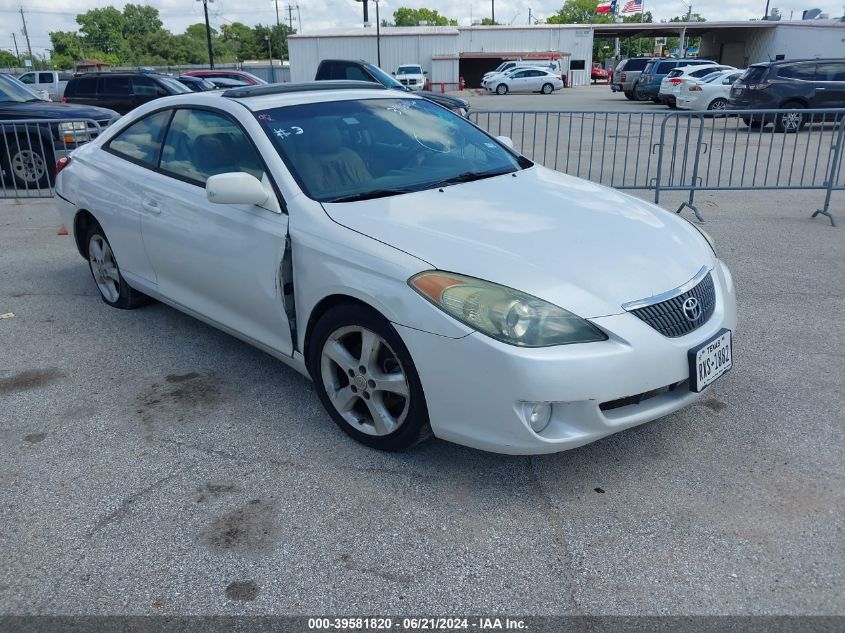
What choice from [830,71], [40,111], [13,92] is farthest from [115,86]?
[830,71]

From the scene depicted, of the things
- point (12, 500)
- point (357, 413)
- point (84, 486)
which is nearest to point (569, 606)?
point (357, 413)

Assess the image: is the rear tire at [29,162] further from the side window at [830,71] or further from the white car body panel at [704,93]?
the white car body panel at [704,93]

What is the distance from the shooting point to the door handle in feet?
14.2

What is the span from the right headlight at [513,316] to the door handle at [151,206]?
2.24 m

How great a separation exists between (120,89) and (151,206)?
13.5 m

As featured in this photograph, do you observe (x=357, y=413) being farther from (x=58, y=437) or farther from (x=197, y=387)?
(x=58, y=437)

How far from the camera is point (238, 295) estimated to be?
3.88m

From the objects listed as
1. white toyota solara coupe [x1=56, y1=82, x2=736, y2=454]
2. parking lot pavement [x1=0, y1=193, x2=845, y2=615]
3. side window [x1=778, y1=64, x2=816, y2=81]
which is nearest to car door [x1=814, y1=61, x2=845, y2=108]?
side window [x1=778, y1=64, x2=816, y2=81]

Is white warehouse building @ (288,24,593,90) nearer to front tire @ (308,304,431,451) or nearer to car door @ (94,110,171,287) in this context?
car door @ (94,110,171,287)

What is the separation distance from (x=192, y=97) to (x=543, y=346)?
2.88 m

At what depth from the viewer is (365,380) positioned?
3275 millimetres

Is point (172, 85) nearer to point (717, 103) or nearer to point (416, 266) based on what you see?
point (416, 266)

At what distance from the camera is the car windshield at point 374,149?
3.68 m

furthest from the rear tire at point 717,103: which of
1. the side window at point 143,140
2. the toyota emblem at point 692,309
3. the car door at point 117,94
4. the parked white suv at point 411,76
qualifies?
the toyota emblem at point 692,309
